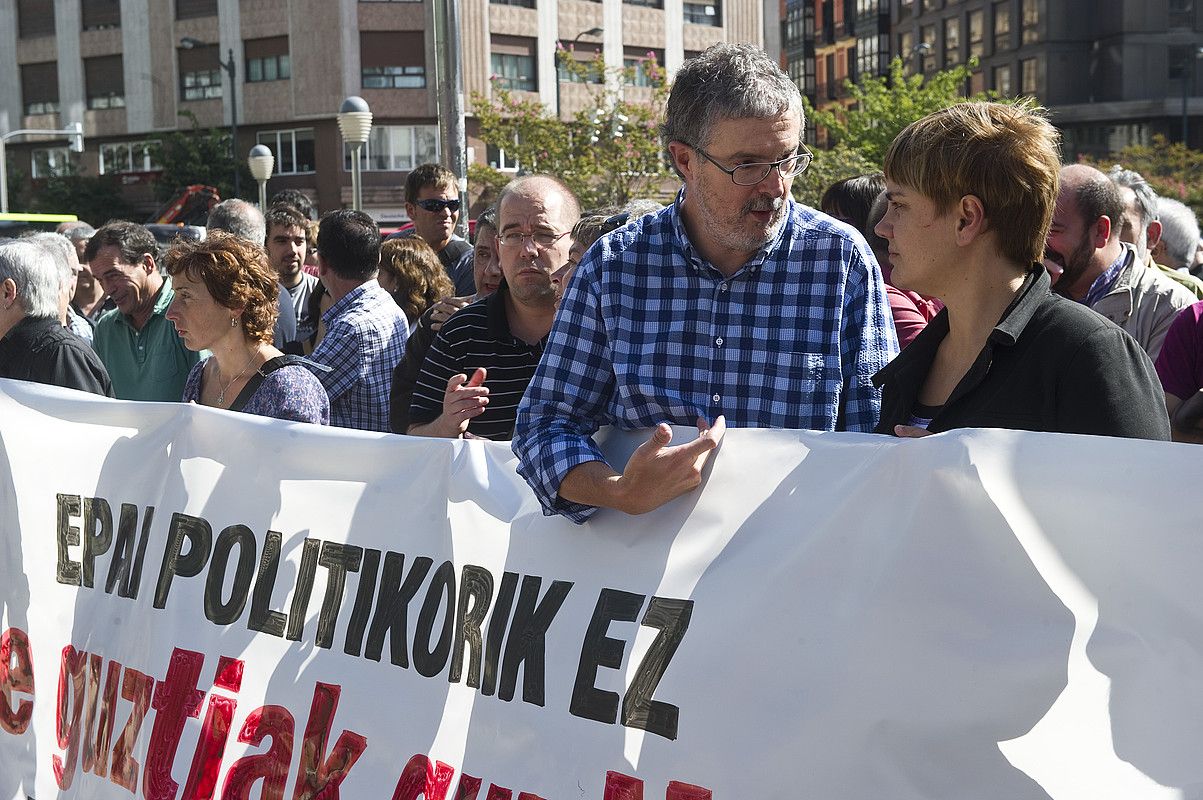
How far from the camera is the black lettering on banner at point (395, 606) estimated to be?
3.10 metres

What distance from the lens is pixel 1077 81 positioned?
5888 centimetres

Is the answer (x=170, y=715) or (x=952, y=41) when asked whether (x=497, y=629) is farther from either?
(x=952, y=41)

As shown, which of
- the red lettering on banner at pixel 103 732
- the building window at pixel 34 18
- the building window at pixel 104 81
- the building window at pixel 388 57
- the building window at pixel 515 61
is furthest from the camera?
the building window at pixel 34 18

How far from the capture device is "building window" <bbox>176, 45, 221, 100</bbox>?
45.2 metres

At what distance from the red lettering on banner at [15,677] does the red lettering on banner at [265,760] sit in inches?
40.7

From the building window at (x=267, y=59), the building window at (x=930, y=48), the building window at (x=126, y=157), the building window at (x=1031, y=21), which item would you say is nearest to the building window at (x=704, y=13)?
the building window at (x=267, y=59)

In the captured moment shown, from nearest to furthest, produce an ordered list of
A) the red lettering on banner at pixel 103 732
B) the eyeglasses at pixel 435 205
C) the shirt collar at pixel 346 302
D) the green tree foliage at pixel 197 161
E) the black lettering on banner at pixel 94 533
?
the red lettering on banner at pixel 103 732 < the black lettering on banner at pixel 94 533 < the shirt collar at pixel 346 302 < the eyeglasses at pixel 435 205 < the green tree foliage at pixel 197 161

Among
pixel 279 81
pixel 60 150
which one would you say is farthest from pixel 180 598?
pixel 60 150

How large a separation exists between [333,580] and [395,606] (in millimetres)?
238

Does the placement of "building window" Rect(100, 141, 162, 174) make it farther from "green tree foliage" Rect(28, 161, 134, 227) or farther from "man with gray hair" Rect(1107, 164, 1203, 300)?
"man with gray hair" Rect(1107, 164, 1203, 300)

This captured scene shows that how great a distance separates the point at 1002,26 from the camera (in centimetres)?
6009

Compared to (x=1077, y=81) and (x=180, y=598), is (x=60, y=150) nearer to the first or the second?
(x=1077, y=81)

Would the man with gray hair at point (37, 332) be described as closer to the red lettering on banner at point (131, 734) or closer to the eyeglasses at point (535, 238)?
the red lettering on banner at point (131, 734)

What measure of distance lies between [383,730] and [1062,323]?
1702 mm
